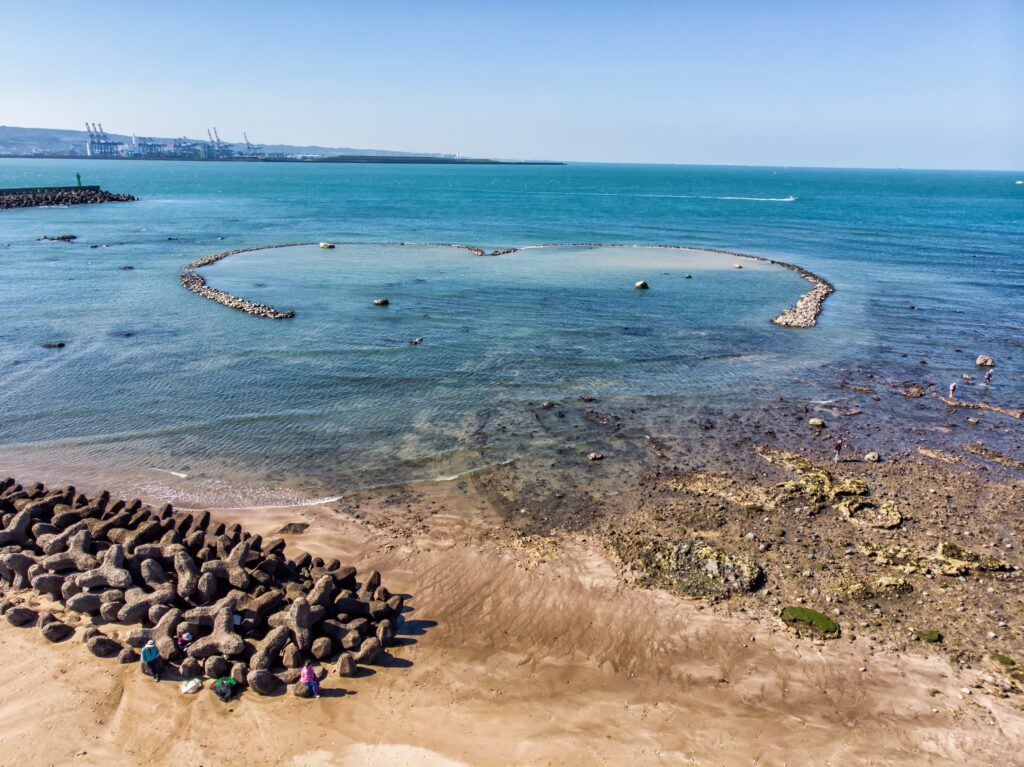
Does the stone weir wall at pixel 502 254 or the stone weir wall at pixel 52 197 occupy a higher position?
the stone weir wall at pixel 52 197

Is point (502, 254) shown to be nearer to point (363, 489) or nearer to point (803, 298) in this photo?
point (803, 298)

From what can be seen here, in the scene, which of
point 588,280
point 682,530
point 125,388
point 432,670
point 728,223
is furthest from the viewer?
point 728,223

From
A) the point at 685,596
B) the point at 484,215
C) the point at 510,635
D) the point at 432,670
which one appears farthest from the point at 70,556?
the point at 484,215

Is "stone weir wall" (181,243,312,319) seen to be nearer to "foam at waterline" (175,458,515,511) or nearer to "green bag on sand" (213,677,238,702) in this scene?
"foam at waterline" (175,458,515,511)

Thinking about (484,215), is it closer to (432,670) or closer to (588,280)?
(588,280)

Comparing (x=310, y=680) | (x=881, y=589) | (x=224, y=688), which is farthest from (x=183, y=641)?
(x=881, y=589)

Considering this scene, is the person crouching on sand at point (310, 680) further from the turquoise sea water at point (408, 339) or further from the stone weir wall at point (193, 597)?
the turquoise sea water at point (408, 339)

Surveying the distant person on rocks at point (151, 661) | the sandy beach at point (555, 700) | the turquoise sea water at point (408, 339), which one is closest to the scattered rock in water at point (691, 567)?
the sandy beach at point (555, 700)
